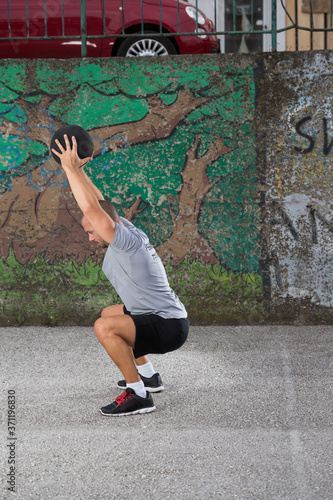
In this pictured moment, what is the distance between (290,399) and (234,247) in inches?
89.3

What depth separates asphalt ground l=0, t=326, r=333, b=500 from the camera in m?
3.05

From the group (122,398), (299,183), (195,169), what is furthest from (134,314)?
(299,183)

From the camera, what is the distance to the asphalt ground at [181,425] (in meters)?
3.05

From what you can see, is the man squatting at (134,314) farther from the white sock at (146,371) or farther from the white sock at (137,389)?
the white sock at (146,371)

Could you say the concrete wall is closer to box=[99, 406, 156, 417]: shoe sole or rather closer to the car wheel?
the car wheel

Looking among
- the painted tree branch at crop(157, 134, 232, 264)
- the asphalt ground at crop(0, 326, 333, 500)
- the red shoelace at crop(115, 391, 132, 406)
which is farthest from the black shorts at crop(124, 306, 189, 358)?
the painted tree branch at crop(157, 134, 232, 264)

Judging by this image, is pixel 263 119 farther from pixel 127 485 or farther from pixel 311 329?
pixel 127 485

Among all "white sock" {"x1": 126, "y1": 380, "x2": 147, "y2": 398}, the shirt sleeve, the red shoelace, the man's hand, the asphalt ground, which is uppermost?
the man's hand

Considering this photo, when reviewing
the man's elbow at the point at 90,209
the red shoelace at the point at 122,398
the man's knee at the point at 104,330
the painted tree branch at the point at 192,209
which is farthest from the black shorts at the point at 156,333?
the painted tree branch at the point at 192,209

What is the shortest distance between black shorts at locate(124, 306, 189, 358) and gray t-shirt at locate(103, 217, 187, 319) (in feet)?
0.13

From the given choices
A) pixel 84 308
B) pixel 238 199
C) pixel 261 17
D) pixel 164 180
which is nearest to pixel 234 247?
pixel 238 199

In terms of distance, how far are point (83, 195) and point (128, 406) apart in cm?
129

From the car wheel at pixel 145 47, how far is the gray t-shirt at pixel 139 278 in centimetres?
375

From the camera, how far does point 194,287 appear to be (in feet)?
20.9
